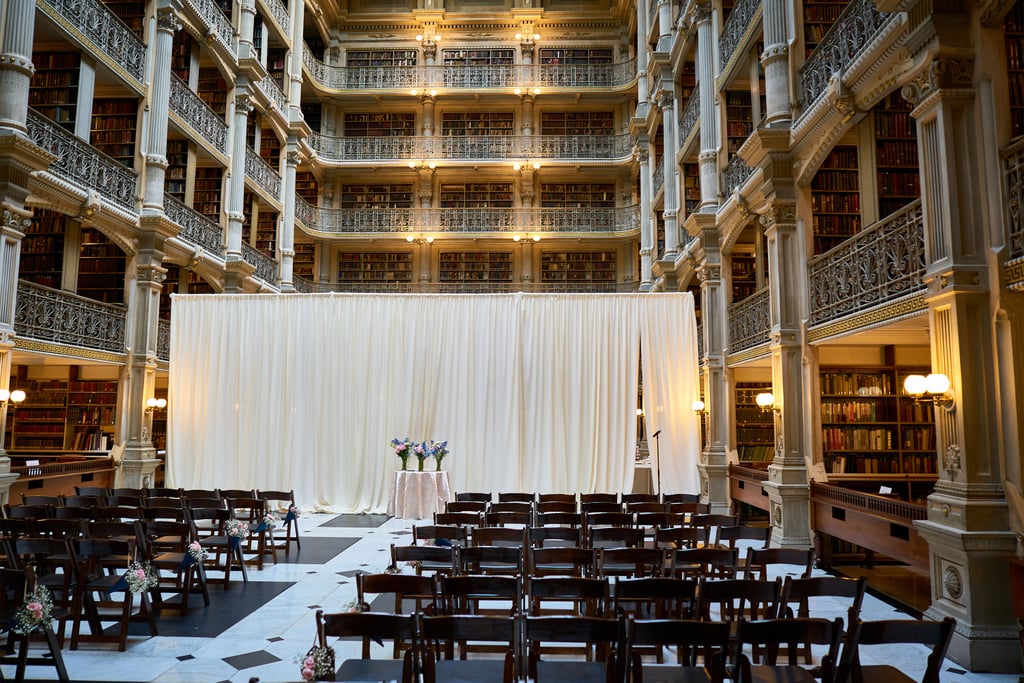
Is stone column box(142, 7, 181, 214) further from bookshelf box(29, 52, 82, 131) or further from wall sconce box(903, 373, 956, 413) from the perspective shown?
wall sconce box(903, 373, 956, 413)

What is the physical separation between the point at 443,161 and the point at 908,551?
53.9ft

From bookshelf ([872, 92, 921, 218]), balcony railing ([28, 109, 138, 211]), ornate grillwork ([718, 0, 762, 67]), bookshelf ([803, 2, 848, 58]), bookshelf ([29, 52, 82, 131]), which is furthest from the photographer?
bookshelf ([29, 52, 82, 131])

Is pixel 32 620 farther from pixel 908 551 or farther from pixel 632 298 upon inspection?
pixel 632 298

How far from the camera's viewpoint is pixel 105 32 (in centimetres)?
1059

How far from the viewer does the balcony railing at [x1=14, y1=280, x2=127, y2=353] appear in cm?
923

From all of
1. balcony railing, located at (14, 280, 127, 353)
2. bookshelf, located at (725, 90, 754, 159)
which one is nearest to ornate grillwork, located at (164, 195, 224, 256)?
balcony railing, located at (14, 280, 127, 353)

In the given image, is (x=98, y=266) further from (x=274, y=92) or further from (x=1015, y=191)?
(x=1015, y=191)

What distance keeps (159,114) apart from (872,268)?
10717 millimetres

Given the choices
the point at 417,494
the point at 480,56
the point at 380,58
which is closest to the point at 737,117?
the point at 417,494

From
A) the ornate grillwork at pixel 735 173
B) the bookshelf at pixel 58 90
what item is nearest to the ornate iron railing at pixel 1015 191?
the ornate grillwork at pixel 735 173

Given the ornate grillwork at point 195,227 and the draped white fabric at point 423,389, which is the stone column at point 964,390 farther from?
the ornate grillwork at point 195,227

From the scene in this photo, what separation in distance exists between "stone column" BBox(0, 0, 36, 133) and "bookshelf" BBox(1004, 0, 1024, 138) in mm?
9547

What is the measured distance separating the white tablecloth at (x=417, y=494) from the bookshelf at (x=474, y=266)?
421 inches

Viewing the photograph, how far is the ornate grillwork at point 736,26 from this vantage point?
997 centimetres
